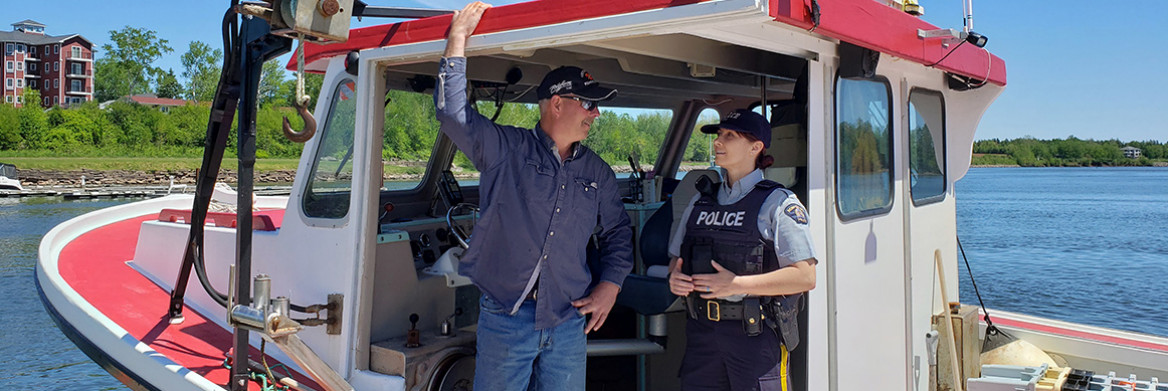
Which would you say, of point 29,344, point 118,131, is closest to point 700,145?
point 29,344

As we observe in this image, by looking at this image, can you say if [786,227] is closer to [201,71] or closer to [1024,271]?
[1024,271]

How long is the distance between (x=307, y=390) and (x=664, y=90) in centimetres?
263

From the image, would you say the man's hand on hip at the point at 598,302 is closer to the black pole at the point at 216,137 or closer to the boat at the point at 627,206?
the boat at the point at 627,206

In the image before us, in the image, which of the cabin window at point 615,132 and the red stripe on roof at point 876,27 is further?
the cabin window at point 615,132

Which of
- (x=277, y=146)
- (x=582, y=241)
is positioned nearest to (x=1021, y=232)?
(x=582, y=241)

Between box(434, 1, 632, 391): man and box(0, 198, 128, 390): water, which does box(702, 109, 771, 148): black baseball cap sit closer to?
box(434, 1, 632, 391): man

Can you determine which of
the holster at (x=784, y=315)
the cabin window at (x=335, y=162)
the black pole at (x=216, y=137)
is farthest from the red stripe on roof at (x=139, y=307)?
the holster at (x=784, y=315)

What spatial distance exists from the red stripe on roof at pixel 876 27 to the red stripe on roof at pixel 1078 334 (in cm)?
190

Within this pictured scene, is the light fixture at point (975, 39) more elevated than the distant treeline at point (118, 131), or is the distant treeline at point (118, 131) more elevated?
the distant treeline at point (118, 131)

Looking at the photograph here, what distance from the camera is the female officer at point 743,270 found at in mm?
2641

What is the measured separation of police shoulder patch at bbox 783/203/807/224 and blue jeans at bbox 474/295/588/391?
74 centimetres

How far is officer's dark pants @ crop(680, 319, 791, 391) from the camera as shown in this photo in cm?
276

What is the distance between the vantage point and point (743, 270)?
2723 mm

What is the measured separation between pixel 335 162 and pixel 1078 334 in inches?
160
